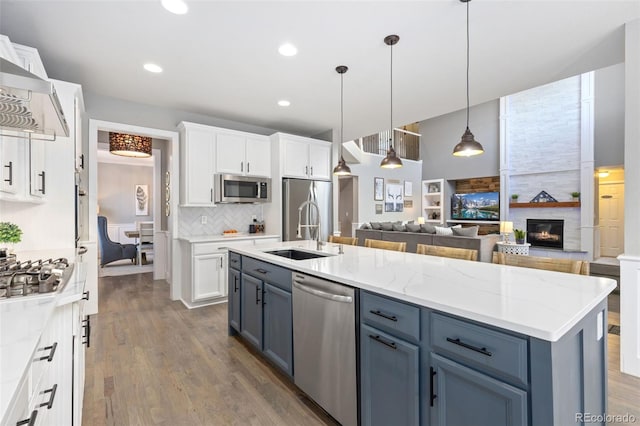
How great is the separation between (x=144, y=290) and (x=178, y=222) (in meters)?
1.37

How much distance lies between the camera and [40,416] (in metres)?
1.03

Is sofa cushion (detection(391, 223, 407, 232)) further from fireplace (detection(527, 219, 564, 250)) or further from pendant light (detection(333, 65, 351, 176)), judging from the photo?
fireplace (detection(527, 219, 564, 250))

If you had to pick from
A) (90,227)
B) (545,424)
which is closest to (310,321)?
(545,424)

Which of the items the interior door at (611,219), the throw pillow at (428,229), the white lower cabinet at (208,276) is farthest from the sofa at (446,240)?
the interior door at (611,219)

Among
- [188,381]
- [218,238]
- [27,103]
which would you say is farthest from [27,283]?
[218,238]

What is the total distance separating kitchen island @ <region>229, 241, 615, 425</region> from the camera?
104 cm

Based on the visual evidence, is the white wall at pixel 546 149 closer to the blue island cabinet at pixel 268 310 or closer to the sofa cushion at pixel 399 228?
the sofa cushion at pixel 399 228

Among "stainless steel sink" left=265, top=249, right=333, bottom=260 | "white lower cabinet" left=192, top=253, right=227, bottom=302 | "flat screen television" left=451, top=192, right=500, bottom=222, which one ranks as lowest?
"white lower cabinet" left=192, top=253, right=227, bottom=302

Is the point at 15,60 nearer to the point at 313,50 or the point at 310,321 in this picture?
the point at 313,50

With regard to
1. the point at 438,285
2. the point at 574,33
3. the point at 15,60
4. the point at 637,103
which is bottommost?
the point at 438,285

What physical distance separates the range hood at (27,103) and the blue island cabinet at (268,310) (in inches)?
63.1

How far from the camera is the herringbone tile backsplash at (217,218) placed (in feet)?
14.9

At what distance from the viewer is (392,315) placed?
4.81 feet

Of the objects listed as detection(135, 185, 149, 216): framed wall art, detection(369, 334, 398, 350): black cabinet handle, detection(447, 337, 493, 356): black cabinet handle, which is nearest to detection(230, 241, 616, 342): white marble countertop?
detection(447, 337, 493, 356): black cabinet handle
